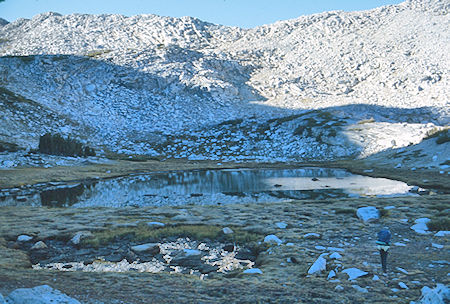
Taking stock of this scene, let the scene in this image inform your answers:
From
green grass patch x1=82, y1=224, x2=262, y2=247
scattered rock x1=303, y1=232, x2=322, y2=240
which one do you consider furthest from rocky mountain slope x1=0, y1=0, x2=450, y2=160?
green grass patch x1=82, y1=224, x2=262, y2=247

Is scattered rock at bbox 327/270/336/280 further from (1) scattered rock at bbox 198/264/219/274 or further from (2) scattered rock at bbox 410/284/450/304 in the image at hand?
(1) scattered rock at bbox 198/264/219/274

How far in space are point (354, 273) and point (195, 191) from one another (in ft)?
73.1

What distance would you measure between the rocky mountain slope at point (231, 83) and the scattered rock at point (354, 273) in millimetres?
45970

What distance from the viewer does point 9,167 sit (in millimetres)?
37938

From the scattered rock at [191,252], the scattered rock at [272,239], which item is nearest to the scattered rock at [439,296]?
the scattered rock at [272,239]

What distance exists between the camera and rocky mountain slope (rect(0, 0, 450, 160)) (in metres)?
65.1

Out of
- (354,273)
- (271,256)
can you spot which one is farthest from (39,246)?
(354,273)

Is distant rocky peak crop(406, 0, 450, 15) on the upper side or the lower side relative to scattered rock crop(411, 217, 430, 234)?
upper

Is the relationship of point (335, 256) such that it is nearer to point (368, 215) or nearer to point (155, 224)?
point (368, 215)

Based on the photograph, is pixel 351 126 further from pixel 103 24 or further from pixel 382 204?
pixel 103 24

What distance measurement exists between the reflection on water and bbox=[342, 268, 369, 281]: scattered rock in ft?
51.9

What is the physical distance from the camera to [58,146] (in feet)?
166

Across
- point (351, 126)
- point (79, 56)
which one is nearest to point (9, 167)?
point (351, 126)

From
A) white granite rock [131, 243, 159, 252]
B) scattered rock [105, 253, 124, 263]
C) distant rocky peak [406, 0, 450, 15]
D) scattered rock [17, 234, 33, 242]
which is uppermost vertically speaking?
distant rocky peak [406, 0, 450, 15]
